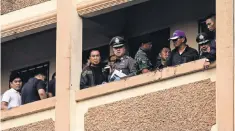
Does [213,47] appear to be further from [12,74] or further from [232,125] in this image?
[12,74]

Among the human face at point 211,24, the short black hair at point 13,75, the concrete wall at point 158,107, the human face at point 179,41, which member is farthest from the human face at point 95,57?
the short black hair at point 13,75

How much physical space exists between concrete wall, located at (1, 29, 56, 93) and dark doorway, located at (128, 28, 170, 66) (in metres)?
1.72

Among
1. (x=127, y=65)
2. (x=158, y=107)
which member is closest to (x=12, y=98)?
(x=127, y=65)

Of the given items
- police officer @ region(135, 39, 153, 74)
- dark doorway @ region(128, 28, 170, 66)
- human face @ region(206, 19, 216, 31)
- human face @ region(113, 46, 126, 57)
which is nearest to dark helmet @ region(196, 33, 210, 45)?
human face @ region(206, 19, 216, 31)

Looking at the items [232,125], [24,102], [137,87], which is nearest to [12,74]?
[24,102]

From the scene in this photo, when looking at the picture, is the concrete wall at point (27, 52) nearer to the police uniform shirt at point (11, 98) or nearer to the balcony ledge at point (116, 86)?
the police uniform shirt at point (11, 98)

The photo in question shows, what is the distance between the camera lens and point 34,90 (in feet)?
91.1

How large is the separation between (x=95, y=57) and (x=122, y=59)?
0.55 m

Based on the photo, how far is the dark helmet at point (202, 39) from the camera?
83.4 feet

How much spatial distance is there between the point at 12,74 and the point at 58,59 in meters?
2.91

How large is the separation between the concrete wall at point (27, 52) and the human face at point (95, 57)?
274cm

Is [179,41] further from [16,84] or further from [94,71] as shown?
[16,84]

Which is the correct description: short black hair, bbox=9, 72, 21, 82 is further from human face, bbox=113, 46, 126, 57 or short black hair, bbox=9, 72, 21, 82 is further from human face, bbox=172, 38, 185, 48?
human face, bbox=172, 38, 185, 48

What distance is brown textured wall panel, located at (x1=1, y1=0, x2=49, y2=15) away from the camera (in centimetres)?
2830
